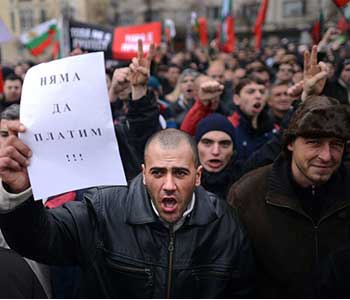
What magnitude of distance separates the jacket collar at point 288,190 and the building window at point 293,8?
47.9 m

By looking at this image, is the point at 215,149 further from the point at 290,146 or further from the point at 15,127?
the point at 15,127

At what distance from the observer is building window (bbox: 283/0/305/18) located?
1869 inches

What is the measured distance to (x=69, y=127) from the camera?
1.98 metres

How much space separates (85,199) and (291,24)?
158ft

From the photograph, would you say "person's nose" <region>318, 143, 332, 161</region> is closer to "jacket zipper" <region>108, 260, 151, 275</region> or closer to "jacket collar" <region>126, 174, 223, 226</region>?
"jacket collar" <region>126, 174, 223, 226</region>

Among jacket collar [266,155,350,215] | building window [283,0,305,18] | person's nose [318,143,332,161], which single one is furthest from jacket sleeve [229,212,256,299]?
building window [283,0,305,18]

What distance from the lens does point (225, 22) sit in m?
13.8

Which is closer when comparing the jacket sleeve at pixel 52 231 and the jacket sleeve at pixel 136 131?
the jacket sleeve at pixel 52 231

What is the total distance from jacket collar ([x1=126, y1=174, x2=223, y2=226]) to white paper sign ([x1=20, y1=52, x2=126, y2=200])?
0.27m

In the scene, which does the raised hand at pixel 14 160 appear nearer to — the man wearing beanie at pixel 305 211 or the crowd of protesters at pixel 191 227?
the crowd of protesters at pixel 191 227

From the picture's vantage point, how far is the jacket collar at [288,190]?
8.23ft

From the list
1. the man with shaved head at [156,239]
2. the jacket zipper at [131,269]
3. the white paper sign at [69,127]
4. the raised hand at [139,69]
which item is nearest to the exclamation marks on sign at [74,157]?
the white paper sign at [69,127]

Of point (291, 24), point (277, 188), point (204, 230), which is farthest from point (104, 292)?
point (291, 24)

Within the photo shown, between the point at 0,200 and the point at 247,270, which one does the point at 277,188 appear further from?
the point at 0,200
